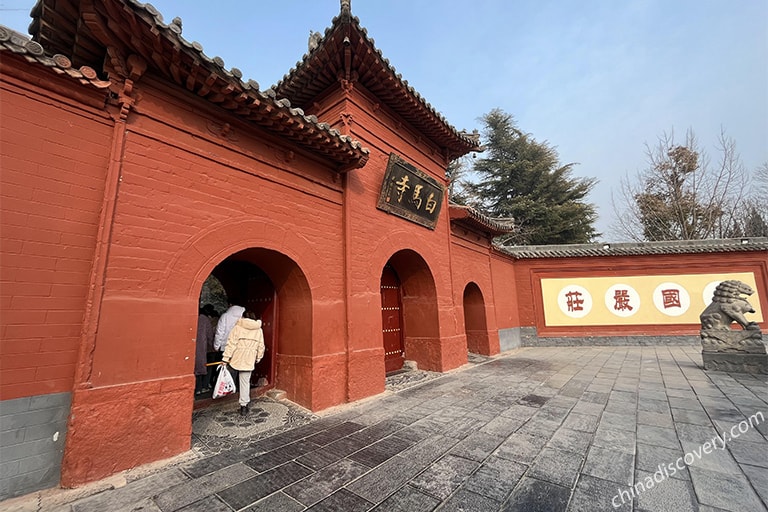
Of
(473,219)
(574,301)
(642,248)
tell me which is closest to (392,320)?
(473,219)

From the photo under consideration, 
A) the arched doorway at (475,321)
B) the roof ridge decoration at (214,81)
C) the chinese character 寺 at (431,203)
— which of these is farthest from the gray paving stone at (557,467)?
the arched doorway at (475,321)

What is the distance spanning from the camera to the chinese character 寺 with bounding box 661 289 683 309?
11.1 m

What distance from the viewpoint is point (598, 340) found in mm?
11211

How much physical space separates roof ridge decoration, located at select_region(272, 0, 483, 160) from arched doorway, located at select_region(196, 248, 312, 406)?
3.24 metres

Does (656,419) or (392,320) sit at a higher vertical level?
(392,320)

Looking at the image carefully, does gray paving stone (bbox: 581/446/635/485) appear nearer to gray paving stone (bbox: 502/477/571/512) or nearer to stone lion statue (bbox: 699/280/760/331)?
gray paving stone (bbox: 502/477/571/512)

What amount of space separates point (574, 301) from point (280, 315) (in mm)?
11050

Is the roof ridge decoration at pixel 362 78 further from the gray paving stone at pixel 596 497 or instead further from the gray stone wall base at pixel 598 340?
the gray stone wall base at pixel 598 340

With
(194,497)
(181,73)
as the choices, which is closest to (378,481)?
(194,497)

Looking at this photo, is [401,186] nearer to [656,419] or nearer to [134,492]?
[656,419]

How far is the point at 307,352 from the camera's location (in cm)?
445

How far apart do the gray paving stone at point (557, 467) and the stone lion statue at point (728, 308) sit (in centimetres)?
665

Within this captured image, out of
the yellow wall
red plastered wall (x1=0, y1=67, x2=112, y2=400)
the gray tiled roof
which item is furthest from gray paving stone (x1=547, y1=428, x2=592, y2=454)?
the yellow wall

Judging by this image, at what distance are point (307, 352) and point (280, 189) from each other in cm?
231
